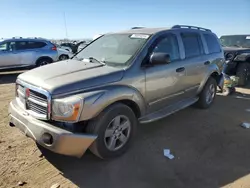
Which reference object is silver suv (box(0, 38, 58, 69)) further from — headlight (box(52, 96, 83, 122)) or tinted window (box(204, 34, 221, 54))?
headlight (box(52, 96, 83, 122))

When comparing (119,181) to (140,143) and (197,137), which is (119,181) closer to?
(140,143)

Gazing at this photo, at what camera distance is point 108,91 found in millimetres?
3113

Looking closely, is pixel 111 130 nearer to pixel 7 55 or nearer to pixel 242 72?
pixel 242 72

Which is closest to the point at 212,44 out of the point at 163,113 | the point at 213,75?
the point at 213,75

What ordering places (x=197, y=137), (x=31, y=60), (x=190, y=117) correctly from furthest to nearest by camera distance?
(x=31, y=60), (x=190, y=117), (x=197, y=137)

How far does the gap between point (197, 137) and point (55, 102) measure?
264 cm

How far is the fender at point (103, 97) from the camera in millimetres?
2865

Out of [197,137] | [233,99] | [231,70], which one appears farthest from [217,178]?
[231,70]

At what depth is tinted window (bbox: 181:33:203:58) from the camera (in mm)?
4730

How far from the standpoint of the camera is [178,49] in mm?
4480

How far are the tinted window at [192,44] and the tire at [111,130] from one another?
2035mm

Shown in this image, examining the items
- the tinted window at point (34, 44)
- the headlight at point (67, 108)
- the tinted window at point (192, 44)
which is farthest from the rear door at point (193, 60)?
the tinted window at point (34, 44)

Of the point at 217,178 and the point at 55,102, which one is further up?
the point at 55,102

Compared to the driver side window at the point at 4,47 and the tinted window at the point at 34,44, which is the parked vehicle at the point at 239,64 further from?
the driver side window at the point at 4,47
